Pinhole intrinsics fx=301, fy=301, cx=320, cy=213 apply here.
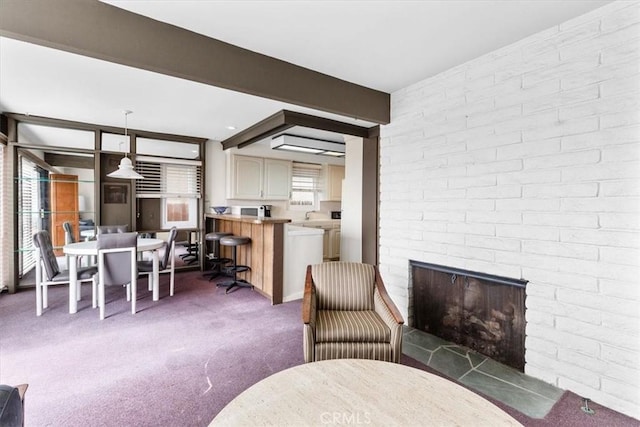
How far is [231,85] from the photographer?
2297 mm

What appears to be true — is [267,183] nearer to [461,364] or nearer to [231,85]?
[231,85]

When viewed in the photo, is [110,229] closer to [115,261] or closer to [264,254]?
[115,261]

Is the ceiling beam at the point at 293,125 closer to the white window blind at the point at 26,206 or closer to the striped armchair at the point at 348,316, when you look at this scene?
the striped armchair at the point at 348,316

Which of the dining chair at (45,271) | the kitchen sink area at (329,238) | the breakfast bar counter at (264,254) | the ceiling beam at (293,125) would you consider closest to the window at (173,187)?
the breakfast bar counter at (264,254)

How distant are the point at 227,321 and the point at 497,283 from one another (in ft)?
8.32

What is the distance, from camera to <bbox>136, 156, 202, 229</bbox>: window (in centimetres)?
489

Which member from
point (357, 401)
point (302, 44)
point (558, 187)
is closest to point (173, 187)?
point (302, 44)

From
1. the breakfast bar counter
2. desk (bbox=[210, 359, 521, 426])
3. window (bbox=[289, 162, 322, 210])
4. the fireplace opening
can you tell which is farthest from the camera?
window (bbox=[289, 162, 322, 210])

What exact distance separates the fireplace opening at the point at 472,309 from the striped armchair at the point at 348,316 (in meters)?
0.76

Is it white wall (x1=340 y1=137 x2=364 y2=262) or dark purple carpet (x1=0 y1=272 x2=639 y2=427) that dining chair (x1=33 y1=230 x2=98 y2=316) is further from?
white wall (x1=340 y1=137 x2=364 y2=262)

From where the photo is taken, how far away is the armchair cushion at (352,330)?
1.97 metres

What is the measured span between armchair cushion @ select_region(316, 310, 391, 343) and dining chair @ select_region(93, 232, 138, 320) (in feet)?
7.67

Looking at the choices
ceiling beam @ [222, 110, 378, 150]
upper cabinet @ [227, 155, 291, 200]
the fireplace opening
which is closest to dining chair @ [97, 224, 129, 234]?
upper cabinet @ [227, 155, 291, 200]

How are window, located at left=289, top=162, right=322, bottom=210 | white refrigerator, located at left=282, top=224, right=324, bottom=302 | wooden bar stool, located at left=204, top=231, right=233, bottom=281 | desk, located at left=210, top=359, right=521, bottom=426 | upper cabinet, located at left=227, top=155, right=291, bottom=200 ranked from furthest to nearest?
1. window, located at left=289, top=162, right=322, bottom=210
2. upper cabinet, located at left=227, top=155, right=291, bottom=200
3. wooden bar stool, located at left=204, top=231, right=233, bottom=281
4. white refrigerator, located at left=282, top=224, right=324, bottom=302
5. desk, located at left=210, top=359, right=521, bottom=426
